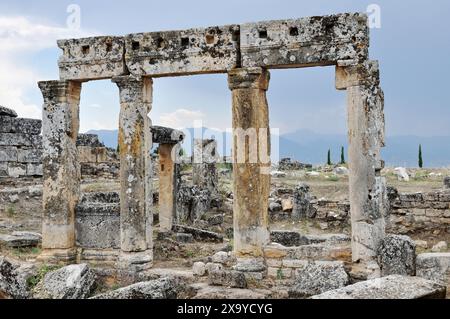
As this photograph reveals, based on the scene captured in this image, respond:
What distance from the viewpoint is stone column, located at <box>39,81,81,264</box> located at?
510 inches

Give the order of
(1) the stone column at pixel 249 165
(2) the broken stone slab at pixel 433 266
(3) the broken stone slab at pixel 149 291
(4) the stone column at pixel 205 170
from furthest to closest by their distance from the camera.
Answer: (4) the stone column at pixel 205 170 → (1) the stone column at pixel 249 165 → (2) the broken stone slab at pixel 433 266 → (3) the broken stone slab at pixel 149 291

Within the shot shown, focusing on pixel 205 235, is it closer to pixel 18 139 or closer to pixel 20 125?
pixel 18 139

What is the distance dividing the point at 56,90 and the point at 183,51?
3.43m

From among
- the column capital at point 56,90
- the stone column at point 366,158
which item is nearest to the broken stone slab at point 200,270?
the stone column at point 366,158

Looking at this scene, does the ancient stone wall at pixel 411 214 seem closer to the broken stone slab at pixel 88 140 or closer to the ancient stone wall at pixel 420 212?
the ancient stone wall at pixel 420 212

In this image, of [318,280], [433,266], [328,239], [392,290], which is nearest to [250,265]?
[318,280]

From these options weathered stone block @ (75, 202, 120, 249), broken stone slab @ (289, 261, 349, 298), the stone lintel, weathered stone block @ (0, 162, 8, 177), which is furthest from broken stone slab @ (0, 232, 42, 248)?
broken stone slab @ (289, 261, 349, 298)

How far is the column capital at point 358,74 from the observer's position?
34.8ft

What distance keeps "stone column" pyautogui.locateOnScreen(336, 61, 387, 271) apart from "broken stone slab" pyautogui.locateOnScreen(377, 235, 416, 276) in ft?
0.94

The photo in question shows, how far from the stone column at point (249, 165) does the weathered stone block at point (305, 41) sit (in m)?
0.44

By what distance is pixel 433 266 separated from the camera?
1066cm

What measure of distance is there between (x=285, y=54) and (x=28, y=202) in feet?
41.6

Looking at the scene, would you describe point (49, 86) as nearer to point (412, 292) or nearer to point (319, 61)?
point (319, 61)

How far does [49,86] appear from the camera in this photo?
12984 millimetres
